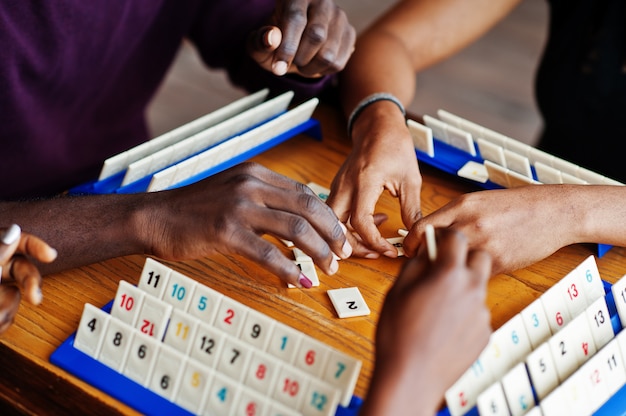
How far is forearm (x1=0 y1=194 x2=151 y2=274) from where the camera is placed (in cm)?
90

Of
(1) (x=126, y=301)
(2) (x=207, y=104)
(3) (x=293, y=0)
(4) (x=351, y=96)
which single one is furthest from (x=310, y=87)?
(2) (x=207, y=104)

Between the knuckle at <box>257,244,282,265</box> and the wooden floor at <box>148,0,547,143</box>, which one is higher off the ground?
the knuckle at <box>257,244,282,265</box>

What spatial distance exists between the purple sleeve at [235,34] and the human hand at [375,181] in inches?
10.2

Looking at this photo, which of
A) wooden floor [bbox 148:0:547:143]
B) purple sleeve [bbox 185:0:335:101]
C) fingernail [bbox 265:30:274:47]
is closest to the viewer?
fingernail [bbox 265:30:274:47]

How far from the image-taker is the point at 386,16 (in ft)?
5.01

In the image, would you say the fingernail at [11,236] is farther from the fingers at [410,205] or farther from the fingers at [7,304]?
the fingers at [410,205]

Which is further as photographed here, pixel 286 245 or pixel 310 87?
pixel 310 87

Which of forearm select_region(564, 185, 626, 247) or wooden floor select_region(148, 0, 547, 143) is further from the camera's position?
wooden floor select_region(148, 0, 547, 143)

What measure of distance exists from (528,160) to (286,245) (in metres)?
0.42

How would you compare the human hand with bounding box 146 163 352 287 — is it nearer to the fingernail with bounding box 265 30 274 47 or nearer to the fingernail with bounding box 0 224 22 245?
the fingernail with bounding box 0 224 22 245

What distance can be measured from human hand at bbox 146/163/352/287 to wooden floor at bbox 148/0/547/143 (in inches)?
76.9

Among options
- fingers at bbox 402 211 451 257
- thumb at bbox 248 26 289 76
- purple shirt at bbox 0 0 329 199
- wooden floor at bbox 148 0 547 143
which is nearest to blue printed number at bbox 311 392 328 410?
fingers at bbox 402 211 451 257

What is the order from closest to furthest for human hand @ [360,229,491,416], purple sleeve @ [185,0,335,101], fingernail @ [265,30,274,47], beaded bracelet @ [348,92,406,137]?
human hand @ [360,229,491,416], fingernail @ [265,30,274,47], beaded bracelet @ [348,92,406,137], purple sleeve @ [185,0,335,101]

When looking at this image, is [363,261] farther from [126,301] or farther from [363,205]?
[126,301]
